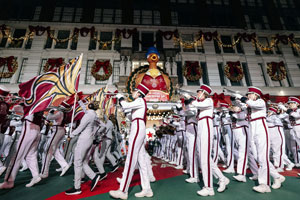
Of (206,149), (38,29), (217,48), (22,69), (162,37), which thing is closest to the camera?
(206,149)

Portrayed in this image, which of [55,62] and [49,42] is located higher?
[49,42]

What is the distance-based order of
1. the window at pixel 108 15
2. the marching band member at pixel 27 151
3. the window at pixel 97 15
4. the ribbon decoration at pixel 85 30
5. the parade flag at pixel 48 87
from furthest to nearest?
the window at pixel 108 15
the window at pixel 97 15
the ribbon decoration at pixel 85 30
the parade flag at pixel 48 87
the marching band member at pixel 27 151

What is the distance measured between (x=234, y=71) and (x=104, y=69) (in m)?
15.5

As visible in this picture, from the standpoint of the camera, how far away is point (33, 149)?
418 cm

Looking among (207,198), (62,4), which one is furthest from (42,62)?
(207,198)

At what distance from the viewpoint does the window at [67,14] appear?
20297 millimetres

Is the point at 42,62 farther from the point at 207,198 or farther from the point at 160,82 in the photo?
the point at 207,198

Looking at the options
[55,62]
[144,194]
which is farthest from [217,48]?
[144,194]

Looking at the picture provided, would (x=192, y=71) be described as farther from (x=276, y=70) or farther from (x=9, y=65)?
(x=9, y=65)

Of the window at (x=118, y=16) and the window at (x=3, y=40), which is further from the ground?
the window at (x=118, y=16)

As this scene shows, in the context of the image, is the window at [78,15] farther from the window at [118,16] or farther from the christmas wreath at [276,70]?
the christmas wreath at [276,70]

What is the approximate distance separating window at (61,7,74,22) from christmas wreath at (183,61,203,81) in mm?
16654

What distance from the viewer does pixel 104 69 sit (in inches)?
682

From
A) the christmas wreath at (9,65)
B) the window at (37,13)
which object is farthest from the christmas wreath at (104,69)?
the window at (37,13)
